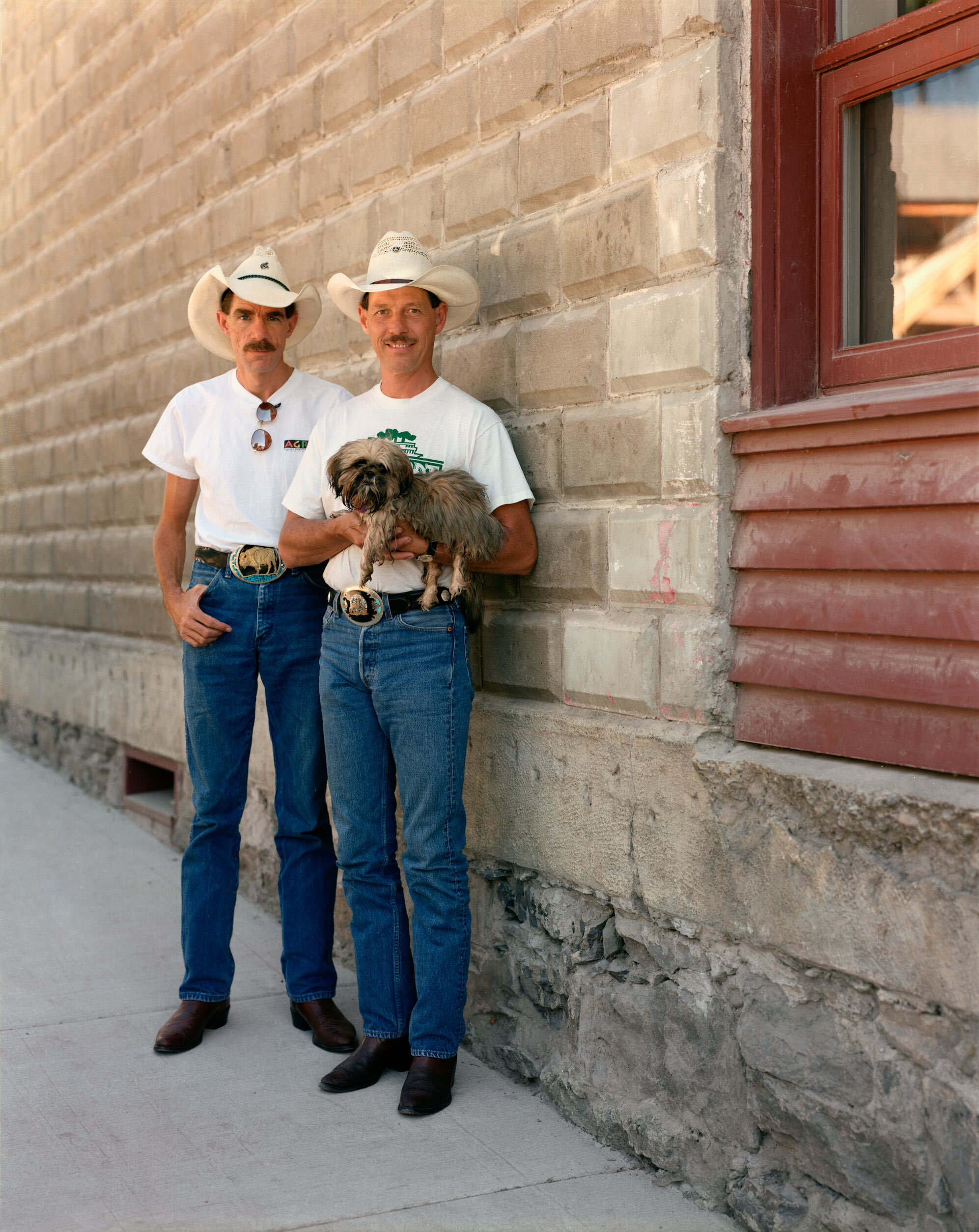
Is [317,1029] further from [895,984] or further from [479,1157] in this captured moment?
[895,984]

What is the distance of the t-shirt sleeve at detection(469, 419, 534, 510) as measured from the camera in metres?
3.78

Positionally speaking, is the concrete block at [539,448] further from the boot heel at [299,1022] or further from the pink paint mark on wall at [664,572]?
the boot heel at [299,1022]

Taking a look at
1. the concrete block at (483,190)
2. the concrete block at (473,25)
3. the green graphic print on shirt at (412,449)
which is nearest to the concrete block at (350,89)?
the concrete block at (473,25)

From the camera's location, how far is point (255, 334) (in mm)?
4363

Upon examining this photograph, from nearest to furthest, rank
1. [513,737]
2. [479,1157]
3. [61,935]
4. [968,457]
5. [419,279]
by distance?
[968,457] < [479,1157] < [419,279] < [513,737] < [61,935]

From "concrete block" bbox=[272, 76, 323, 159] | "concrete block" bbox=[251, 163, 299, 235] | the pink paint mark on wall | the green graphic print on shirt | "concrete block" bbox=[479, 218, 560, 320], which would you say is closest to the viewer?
the pink paint mark on wall

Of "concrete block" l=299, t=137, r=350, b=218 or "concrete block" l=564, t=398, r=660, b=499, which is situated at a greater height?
"concrete block" l=299, t=137, r=350, b=218

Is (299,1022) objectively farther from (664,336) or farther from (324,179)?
(324,179)

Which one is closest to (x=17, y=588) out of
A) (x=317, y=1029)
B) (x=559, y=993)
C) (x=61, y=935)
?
(x=61, y=935)

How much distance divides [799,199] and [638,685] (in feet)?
4.43

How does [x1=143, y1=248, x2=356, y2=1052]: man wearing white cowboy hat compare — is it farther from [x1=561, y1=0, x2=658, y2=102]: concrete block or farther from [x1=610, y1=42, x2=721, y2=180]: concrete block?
[x1=610, y1=42, x2=721, y2=180]: concrete block

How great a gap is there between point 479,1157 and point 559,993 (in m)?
0.55

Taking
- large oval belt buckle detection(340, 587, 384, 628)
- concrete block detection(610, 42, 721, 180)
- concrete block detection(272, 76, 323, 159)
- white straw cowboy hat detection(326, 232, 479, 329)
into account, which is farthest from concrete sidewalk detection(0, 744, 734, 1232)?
concrete block detection(272, 76, 323, 159)

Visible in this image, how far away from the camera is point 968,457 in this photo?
2.66 metres
